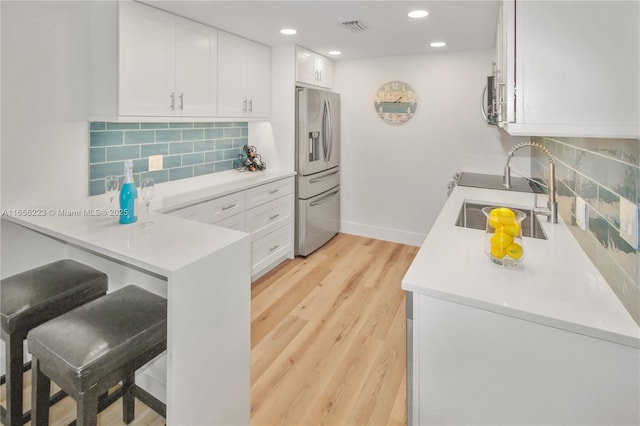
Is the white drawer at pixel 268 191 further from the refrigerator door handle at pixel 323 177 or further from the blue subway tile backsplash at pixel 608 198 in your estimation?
the blue subway tile backsplash at pixel 608 198

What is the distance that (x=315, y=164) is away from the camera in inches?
148

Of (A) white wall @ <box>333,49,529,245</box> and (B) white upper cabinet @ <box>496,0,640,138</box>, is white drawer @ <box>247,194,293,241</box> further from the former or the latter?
(B) white upper cabinet @ <box>496,0,640,138</box>

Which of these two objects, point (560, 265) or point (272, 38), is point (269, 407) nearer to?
point (560, 265)

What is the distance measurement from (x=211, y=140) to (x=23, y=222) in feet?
6.11

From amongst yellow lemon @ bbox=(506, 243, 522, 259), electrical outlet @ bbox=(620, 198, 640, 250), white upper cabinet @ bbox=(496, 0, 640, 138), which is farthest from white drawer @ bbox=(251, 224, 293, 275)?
electrical outlet @ bbox=(620, 198, 640, 250)

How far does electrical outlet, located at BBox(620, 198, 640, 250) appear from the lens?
933 millimetres

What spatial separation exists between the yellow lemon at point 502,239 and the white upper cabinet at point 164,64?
2155mm

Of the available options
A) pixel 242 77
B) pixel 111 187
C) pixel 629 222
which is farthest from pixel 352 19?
pixel 629 222

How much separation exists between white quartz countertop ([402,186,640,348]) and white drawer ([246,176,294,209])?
68.9 inches

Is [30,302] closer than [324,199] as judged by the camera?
Yes

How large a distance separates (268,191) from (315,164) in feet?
2.42

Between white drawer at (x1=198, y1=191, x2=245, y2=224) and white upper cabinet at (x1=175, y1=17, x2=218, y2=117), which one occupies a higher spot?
white upper cabinet at (x1=175, y1=17, x2=218, y2=117)

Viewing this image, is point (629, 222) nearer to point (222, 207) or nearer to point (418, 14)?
point (418, 14)

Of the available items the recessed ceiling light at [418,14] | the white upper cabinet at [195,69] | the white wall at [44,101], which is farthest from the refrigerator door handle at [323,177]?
the white wall at [44,101]
